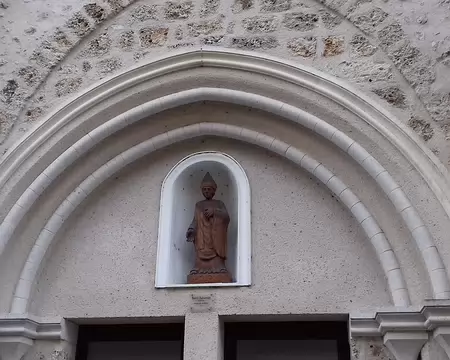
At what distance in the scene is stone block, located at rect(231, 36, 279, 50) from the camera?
4.49m

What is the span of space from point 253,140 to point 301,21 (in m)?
0.82

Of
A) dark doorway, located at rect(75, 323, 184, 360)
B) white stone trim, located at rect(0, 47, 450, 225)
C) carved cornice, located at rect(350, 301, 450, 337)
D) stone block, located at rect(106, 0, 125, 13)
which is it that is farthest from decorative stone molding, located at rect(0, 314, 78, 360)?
stone block, located at rect(106, 0, 125, 13)

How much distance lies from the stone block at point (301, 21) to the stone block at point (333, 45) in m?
0.15

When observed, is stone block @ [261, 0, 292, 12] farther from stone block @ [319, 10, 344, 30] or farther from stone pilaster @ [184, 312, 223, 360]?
stone pilaster @ [184, 312, 223, 360]

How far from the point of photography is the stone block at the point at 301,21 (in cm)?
452

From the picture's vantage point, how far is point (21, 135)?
447 centimetres

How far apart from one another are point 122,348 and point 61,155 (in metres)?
1.23

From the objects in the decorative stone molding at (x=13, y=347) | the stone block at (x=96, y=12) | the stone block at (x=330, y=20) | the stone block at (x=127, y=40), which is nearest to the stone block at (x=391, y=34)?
the stone block at (x=330, y=20)

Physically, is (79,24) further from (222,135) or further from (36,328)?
(36,328)

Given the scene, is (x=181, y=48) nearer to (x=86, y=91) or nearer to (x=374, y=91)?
(x=86, y=91)

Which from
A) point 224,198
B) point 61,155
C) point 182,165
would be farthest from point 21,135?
point 224,198

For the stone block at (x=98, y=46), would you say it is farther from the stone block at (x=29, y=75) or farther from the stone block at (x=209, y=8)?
the stone block at (x=209, y=8)

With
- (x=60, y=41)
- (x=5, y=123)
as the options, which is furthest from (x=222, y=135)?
(x=5, y=123)

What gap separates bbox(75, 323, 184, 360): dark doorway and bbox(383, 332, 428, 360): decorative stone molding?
1257mm
